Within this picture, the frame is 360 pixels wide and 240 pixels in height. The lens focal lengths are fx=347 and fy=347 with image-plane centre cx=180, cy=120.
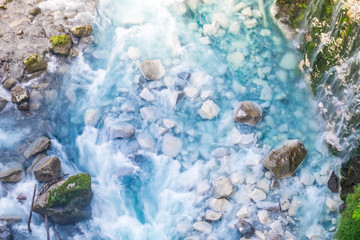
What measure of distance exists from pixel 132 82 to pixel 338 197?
5091mm

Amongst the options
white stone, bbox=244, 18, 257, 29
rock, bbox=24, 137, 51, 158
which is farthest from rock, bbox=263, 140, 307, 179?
rock, bbox=24, 137, 51, 158

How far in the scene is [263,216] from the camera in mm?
6480

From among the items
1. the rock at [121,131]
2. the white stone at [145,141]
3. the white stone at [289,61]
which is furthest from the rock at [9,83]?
the white stone at [289,61]

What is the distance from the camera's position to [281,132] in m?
7.50

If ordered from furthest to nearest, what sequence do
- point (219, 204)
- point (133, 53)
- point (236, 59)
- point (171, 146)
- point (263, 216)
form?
point (133, 53) < point (236, 59) < point (171, 146) < point (219, 204) < point (263, 216)

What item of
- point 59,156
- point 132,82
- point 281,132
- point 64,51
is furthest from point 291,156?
point 64,51

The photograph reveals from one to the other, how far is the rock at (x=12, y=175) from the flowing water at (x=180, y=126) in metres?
0.14

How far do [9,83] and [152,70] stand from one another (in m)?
3.24

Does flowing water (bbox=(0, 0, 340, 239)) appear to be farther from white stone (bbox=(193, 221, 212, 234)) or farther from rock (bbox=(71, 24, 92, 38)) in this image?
rock (bbox=(71, 24, 92, 38))

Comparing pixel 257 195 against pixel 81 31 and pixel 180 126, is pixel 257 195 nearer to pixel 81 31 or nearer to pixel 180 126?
pixel 180 126

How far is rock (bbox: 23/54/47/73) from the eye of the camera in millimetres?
8086

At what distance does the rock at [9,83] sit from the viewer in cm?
783

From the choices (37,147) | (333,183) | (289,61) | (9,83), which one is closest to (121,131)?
(37,147)

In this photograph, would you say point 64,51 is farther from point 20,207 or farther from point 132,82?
point 20,207
